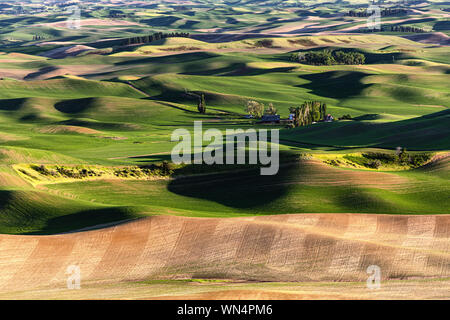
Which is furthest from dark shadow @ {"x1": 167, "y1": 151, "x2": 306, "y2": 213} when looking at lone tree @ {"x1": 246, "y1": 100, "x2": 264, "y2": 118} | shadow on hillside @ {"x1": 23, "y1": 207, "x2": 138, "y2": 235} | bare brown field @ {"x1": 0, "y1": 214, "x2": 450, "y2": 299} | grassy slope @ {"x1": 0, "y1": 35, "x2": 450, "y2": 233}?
lone tree @ {"x1": 246, "y1": 100, "x2": 264, "y2": 118}

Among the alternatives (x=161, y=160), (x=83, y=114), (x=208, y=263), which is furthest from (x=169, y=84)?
(x=208, y=263)

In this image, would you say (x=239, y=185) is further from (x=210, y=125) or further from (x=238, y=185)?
(x=210, y=125)

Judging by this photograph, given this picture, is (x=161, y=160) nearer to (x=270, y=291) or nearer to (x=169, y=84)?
(x=270, y=291)

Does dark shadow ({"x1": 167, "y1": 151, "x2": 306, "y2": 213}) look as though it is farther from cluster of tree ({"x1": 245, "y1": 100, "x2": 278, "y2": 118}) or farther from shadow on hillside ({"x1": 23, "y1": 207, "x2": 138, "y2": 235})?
cluster of tree ({"x1": 245, "y1": 100, "x2": 278, "y2": 118})

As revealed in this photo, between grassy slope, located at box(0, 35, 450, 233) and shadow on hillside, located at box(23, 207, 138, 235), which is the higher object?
shadow on hillside, located at box(23, 207, 138, 235)

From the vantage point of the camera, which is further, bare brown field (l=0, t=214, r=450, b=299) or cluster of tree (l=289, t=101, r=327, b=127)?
cluster of tree (l=289, t=101, r=327, b=127)

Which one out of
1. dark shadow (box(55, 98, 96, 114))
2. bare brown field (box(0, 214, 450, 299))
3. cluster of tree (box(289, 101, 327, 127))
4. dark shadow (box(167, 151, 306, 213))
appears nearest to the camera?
bare brown field (box(0, 214, 450, 299))

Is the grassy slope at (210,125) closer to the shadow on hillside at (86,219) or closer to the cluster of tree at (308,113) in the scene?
the shadow on hillside at (86,219)
